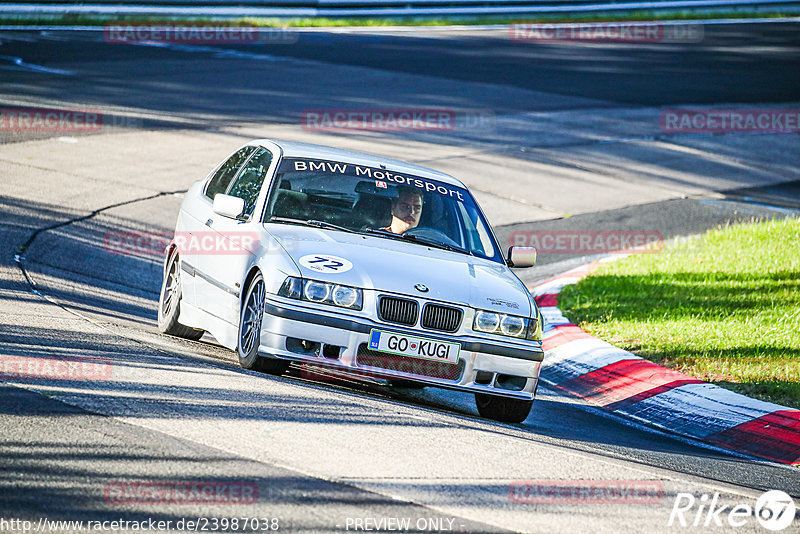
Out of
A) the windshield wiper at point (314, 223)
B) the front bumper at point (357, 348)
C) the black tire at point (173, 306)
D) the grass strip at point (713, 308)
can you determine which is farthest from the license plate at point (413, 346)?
the grass strip at point (713, 308)

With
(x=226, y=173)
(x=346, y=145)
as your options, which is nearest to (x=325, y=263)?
(x=226, y=173)

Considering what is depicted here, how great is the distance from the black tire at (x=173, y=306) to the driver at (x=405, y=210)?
1792 mm

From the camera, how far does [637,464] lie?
635 centimetres

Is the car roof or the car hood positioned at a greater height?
the car roof

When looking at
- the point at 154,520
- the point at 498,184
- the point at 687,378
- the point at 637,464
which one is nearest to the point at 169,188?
the point at 498,184

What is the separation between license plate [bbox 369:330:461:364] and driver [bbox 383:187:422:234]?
126 centimetres

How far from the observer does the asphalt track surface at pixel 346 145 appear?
515cm

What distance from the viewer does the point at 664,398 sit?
854 cm

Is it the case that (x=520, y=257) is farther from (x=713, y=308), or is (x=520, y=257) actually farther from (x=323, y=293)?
(x=713, y=308)

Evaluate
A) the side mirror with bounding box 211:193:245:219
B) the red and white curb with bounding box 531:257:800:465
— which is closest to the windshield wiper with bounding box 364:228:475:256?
the side mirror with bounding box 211:193:245:219

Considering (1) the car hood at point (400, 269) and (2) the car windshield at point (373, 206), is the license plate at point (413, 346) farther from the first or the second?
(2) the car windshield at point (373, 206)

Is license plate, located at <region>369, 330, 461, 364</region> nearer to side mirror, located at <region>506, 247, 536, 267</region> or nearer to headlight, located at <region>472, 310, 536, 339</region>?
headlight, located at <region>472, 310, 536, 339</region>

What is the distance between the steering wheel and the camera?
819 cm

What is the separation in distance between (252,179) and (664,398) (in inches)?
137
